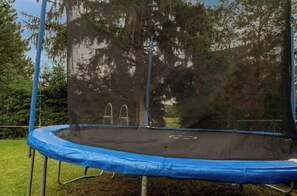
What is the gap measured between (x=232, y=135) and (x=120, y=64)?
719mm

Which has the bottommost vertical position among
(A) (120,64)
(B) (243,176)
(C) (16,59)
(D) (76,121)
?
(B) (243,176)

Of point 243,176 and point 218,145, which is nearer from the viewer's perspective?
point 243,176

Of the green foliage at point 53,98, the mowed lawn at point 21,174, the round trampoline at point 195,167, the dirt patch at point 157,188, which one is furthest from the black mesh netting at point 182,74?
the green foliage at point 53,98

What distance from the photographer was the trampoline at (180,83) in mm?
1575

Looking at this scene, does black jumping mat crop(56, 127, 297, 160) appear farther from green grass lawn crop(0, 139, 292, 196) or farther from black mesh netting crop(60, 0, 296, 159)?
green grass lawn crop(0, 139, 292, 196)

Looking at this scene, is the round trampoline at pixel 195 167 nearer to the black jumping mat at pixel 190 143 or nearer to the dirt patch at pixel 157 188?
the black jumping mat at pixel 190 143

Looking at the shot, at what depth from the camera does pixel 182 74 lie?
6.43 ft

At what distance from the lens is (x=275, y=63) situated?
66.2 inches

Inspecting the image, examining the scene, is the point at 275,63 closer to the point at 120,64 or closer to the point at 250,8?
the point at 250,8

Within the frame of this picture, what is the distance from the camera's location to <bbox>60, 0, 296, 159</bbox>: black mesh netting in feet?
5.41

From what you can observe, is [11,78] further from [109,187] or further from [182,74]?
[182,74]

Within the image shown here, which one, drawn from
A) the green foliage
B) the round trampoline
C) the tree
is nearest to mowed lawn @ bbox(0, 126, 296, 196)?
the round trampoline

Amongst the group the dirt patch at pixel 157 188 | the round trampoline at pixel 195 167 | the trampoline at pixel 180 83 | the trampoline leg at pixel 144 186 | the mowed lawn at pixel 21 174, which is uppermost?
the trampoline at pixel 180 83

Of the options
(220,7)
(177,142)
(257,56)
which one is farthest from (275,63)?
(177,142)
